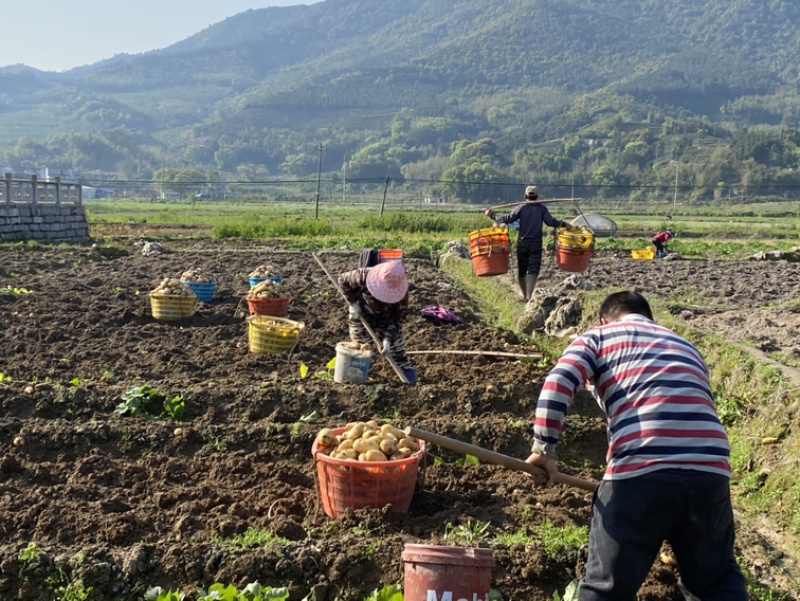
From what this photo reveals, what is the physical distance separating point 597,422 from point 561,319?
4003 millimetres

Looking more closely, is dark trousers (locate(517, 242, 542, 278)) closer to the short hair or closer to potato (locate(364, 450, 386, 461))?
potato (locate(364, 450, 386, 461))

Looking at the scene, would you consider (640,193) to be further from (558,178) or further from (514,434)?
(514,434)

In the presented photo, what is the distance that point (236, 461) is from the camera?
6105 mm

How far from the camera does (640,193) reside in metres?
89.7

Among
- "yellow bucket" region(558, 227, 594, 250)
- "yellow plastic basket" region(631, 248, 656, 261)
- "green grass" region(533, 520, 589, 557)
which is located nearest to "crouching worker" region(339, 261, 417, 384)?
"green grass" region(533, 520, 589, 557)

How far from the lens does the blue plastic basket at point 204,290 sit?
1356cm

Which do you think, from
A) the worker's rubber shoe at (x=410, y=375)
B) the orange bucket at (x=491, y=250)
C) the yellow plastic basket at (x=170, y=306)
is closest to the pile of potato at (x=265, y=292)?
the yellow plastic basket at (x=170, y=306)

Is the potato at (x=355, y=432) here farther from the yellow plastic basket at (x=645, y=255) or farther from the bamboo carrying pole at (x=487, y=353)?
the yellow plastic basket at (x=645, y=255)

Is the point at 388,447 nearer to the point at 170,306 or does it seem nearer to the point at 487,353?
the point at 487,353

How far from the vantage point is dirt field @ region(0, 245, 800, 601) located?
457 centimetres

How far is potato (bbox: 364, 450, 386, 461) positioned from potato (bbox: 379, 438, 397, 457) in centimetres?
6

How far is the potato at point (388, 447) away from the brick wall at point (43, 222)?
2453 centimetres

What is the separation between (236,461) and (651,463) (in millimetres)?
3295

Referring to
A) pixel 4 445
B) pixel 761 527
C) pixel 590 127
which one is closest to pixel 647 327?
pixel 761 527
